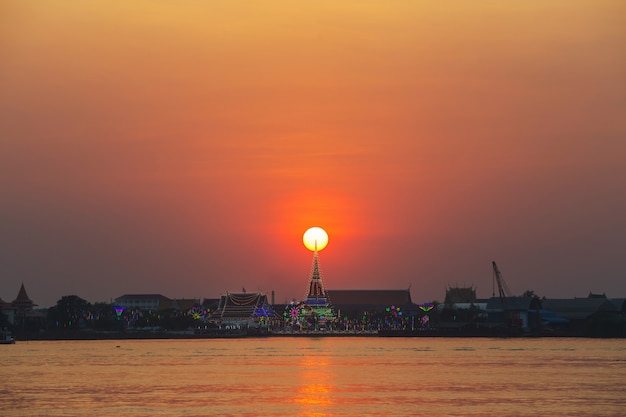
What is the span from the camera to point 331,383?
90.5 meters

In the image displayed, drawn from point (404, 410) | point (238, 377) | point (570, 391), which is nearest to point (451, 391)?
point (570, 391)

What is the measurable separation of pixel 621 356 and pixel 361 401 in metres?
73.0

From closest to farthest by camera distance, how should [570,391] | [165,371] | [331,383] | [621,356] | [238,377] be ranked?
1. [570,391]
2. [331,383]
3. [238,377]
4. [165,371]
5. [621,356]

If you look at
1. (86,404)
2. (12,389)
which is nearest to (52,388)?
(12,389)

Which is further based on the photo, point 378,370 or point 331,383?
point 378,370

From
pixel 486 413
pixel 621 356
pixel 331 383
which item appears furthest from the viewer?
pixel 621 356

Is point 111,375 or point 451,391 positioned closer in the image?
point 451,391

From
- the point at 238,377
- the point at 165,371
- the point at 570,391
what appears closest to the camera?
the point at 570,391

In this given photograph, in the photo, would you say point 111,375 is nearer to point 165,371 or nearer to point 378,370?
point 165,371

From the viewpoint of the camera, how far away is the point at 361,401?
72.9m

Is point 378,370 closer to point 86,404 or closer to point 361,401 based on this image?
point 361,401

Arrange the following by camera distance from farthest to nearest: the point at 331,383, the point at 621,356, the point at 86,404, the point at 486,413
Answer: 1. the point at 621,356
2. the point at 331,383
3. the point at 86,404
4. the point at 486,413

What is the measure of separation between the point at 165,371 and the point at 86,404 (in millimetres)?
38050

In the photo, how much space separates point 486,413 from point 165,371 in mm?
50474
